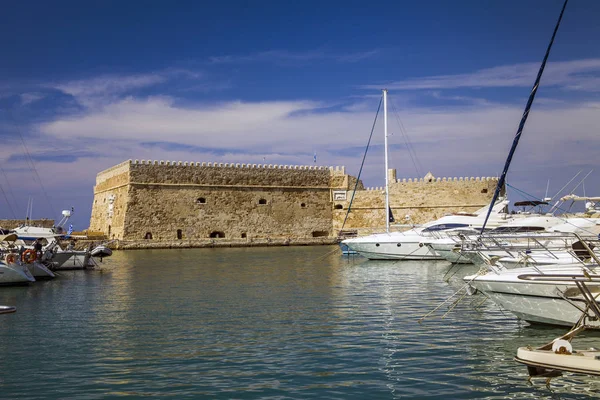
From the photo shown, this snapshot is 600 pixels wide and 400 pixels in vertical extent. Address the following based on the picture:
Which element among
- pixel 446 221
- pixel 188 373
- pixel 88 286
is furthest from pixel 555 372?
pixel 446 221

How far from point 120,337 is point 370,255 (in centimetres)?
1342

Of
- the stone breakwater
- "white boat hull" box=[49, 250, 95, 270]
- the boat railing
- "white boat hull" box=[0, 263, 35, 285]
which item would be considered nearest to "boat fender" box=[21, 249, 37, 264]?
"white boat hull" box=[0, 263, 35, 285]

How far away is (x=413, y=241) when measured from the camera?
2027 cm

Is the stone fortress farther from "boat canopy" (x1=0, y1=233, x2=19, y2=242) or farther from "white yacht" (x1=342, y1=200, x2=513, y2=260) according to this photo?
"boat canopy" (x1=0, y1=233, x2=19, y2=242)

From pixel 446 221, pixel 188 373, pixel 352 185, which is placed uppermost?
pixel 352 185

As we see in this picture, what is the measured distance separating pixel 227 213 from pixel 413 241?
16.2 meters

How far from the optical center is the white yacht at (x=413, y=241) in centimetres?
1980

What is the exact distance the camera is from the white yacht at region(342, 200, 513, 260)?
1980 cm

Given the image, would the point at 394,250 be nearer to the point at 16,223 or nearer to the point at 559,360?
the point at 559,360

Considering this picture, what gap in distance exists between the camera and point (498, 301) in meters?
8.18

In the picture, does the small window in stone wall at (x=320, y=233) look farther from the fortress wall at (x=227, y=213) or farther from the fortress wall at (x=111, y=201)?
the fortress wall at (x=111, y=201)

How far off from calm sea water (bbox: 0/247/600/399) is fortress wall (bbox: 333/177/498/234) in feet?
70.9

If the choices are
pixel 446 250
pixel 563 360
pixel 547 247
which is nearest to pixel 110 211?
pixel 446 250

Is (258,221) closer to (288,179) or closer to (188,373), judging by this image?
(288,179)
